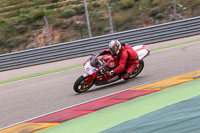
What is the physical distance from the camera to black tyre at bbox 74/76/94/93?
8711 millimetres

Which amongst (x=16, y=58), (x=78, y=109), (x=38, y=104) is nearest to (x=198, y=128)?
(x=78, y=109)

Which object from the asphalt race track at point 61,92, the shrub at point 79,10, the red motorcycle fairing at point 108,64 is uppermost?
the shrub at point 79,10

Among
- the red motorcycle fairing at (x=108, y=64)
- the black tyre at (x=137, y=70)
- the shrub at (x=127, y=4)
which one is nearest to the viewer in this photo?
the red motorcycle fairing at (x=108, y=64)

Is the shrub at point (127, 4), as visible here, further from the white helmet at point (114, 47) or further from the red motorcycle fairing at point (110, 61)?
the white helmet at point (114, 47)

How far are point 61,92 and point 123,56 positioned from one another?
6.65ft

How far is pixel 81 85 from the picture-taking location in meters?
8.87

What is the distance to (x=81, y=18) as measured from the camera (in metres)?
26.5

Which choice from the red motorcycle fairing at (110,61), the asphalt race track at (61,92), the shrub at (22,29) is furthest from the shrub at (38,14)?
the red motorcycle fairing at (110,61)

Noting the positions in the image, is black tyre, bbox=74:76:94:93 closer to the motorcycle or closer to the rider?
the motorcycle

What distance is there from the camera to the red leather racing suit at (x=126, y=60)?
29.8ft

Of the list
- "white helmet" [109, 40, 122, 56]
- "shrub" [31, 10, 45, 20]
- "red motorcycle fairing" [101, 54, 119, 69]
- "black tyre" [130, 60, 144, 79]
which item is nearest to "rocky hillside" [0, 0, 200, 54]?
"shrub" [31, 10, 45, 20]

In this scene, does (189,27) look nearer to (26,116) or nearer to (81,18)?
(81,18)

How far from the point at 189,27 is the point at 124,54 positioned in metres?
10.9

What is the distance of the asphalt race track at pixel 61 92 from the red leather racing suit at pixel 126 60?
1.18ft
